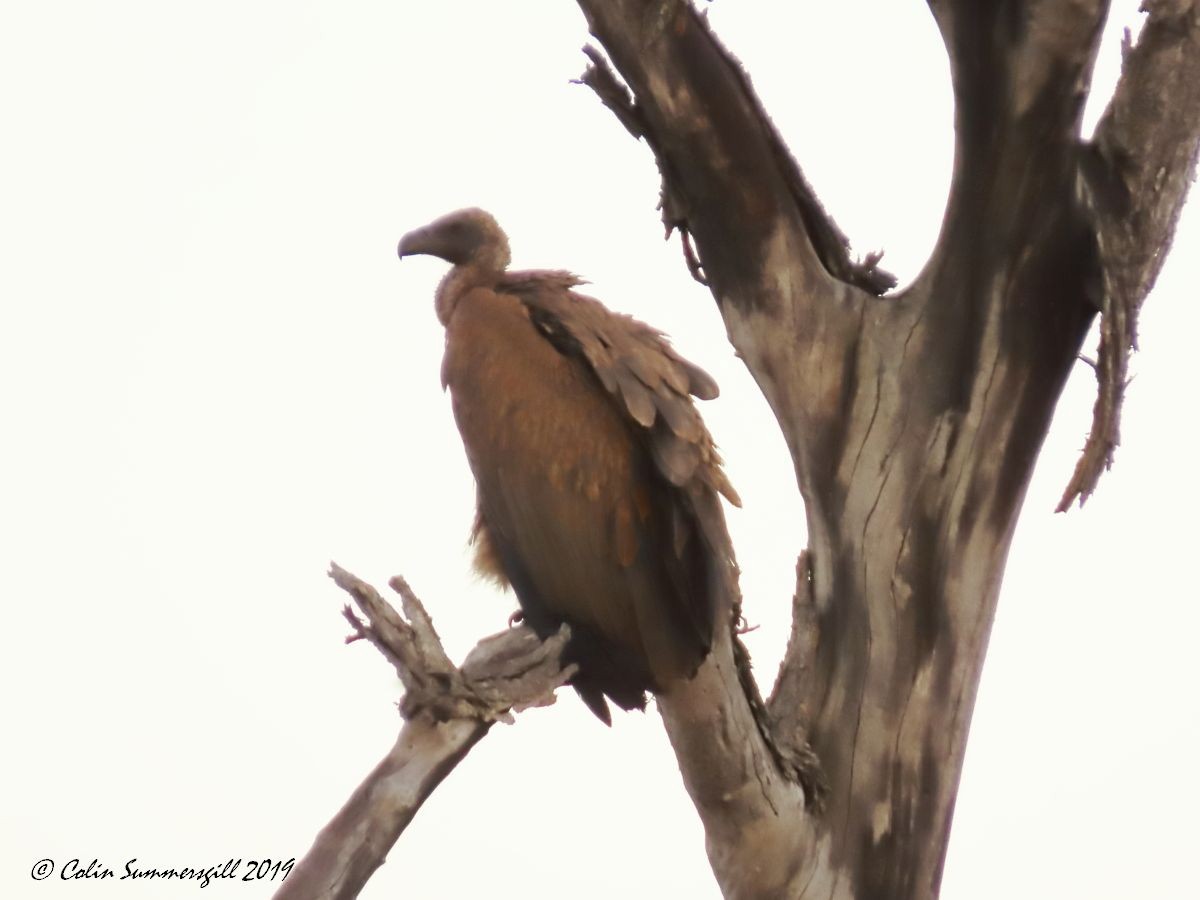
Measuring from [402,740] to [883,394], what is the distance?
1685 millimetres

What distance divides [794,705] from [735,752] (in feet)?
1.09

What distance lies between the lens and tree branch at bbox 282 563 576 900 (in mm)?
3461

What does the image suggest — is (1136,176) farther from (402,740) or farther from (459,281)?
(402,740)

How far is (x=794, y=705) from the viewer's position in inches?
173

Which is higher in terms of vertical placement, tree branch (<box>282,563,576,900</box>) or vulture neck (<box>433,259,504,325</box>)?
vulture neck (<box>433,259,504,325</box>)

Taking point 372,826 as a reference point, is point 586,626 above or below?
above

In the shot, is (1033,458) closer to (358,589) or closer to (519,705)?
(519,705)

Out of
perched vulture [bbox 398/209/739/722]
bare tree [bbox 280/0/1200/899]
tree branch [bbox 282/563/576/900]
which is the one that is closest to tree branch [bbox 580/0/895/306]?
bare tree [bbox 280/0/1200/899]

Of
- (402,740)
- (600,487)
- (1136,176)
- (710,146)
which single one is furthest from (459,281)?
(1136,176)

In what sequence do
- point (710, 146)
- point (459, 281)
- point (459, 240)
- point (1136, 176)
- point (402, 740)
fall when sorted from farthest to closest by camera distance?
point (459, 240) → point (459, 281) → point (710, 146) → point (1136, 176) → point (402, 740)

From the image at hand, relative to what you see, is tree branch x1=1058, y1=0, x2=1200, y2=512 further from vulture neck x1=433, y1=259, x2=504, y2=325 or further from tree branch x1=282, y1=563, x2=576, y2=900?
vulture neck x1=433, y1=259, x2=504, y2=325

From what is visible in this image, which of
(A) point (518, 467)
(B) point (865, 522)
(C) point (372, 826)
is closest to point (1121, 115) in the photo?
(B) point (865, 522)

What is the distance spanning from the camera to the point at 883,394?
14.1 ft

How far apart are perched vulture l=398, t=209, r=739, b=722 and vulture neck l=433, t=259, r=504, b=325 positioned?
545 millimetres
